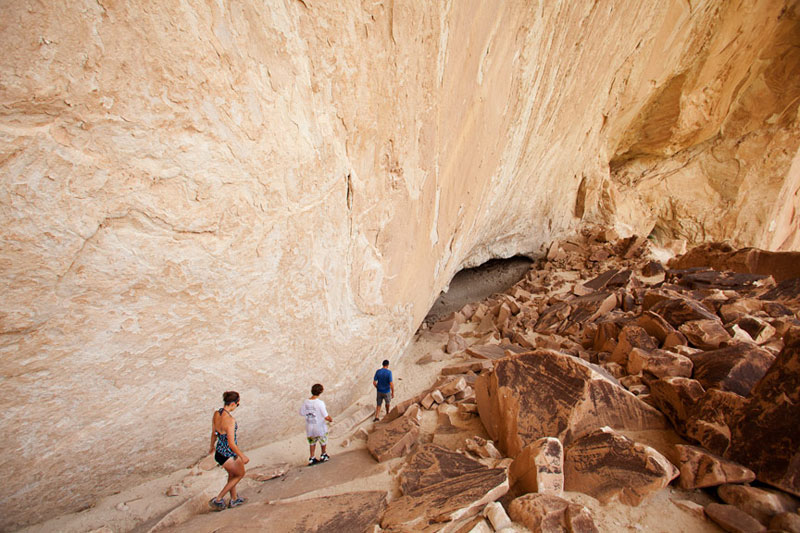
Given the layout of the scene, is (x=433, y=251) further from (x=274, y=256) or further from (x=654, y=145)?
(x=654, y=145)

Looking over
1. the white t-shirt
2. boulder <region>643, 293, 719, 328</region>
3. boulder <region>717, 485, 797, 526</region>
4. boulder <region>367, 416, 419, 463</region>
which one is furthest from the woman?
boulder <region>643, 293, 719, 328</region>

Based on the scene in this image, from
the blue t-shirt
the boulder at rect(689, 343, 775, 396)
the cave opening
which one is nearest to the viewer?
the boulder at rect(689, 343, 775, 396)

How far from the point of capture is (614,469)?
1.75 meters

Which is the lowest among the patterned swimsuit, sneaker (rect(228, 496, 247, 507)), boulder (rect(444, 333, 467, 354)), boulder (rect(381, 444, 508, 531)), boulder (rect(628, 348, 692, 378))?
boulder (rect(381, 444, 508, 531))

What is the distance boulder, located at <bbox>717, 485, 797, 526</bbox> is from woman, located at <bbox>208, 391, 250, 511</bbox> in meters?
2.43

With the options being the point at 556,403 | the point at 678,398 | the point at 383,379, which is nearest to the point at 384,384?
the point at 383,379

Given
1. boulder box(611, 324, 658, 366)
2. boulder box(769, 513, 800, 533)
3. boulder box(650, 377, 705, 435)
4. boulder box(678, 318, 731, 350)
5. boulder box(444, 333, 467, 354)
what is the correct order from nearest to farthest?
boulder box(769, 513, 800, 533) < boulder box(650, 377, 705, 435) < boulder box(678, 318, 731, 350) < boulder box(611, 324, 658, 366) < boulder box(444, 333, 467, 354)

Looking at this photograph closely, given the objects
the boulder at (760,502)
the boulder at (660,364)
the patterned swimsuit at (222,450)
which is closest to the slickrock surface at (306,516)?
the patterned swimsuit at (222,450)

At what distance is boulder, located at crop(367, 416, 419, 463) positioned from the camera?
2734mm

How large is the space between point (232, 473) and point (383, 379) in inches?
63.7

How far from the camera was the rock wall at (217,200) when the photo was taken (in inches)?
61.3

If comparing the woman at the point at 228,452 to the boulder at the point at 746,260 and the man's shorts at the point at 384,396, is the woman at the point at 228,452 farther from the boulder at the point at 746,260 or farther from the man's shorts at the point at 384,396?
the boulder at the point at 746,260

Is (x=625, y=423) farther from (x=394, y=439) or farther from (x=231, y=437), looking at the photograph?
(x=231, y=437)

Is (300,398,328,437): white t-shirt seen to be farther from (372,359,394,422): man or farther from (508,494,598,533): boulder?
(508,494,598,533): boulder
